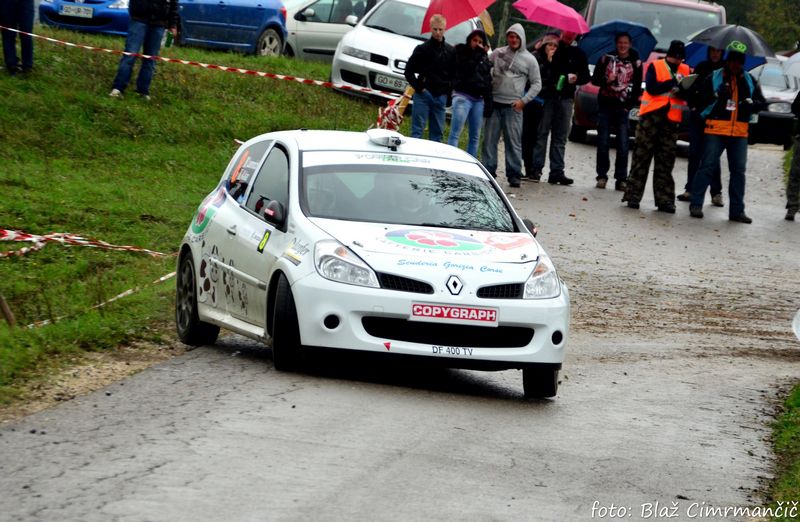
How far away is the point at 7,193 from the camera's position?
1647cm

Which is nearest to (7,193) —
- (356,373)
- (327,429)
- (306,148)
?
(306,148)

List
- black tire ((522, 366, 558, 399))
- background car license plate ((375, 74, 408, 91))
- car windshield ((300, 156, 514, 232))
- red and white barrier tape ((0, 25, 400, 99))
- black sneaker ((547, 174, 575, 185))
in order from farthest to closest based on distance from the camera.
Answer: background car license plate ((375, 74, 408, 91)) < black sneaker ((547, 174, 575, 185)) < red and white barrier tape ((0, 25, 400, 99)) < car windshield ((300, 156, 514, 232)) < black tire ((522, 366, 558, 399))

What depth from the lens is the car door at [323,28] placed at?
2939 centimetres

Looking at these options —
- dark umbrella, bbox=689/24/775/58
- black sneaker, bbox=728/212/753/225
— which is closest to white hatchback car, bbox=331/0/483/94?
dark umbrella, bbox=689/24/775/58

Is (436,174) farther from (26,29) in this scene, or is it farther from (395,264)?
(26,29)

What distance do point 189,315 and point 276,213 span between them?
1.39 m

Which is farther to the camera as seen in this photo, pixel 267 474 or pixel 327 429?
pixel 327 429

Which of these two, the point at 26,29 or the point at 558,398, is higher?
the point at 26,29

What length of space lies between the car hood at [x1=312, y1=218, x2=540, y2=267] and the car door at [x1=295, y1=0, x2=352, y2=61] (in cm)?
1987

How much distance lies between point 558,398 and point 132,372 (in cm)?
273

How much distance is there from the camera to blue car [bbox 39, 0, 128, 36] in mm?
25188

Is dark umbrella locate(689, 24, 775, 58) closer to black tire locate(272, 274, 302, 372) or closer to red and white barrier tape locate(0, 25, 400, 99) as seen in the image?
red and white barrier tape locate(0, 25, 400, 99)

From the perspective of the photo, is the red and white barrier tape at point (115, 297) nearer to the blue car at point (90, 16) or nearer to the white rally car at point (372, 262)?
the white rally car at point (372, 262)

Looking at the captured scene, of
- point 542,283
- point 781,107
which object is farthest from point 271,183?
point 781,107
